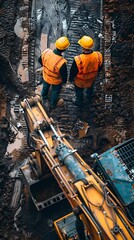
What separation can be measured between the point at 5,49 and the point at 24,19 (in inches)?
69.7

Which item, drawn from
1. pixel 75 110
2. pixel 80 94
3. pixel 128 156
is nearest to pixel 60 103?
pixel 75 110

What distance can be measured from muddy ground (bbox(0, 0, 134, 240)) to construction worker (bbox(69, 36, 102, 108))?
0.89m

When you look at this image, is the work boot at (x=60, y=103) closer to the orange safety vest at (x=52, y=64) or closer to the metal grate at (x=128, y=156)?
the orange safety vest at (x=52, y=64)

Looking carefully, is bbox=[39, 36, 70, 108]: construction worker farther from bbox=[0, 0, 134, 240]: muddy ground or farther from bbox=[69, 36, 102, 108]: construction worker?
bbox=[0, 0, 134, 240]: muddy ground

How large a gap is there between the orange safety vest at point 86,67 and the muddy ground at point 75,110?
1.04 m

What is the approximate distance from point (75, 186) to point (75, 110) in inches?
180

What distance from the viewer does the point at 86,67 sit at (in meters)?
9.38

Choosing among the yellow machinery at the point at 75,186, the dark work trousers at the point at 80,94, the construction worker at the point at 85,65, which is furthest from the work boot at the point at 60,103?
the yellow machinery at the point at 75,186

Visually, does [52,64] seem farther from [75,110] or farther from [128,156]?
[128,156]

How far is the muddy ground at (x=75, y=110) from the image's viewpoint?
8.87 metres

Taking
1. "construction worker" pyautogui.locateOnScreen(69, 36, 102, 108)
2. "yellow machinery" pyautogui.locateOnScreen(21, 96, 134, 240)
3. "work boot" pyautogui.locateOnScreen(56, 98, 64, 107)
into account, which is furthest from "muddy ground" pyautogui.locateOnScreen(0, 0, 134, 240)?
"yellow machinery" pyautogui.locateOnScreen(21, 96, 134, 240)

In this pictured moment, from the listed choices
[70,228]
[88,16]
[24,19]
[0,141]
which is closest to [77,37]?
[88,16]

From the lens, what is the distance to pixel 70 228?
7832 millimetres

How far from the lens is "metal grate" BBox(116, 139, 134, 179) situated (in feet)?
21.9
